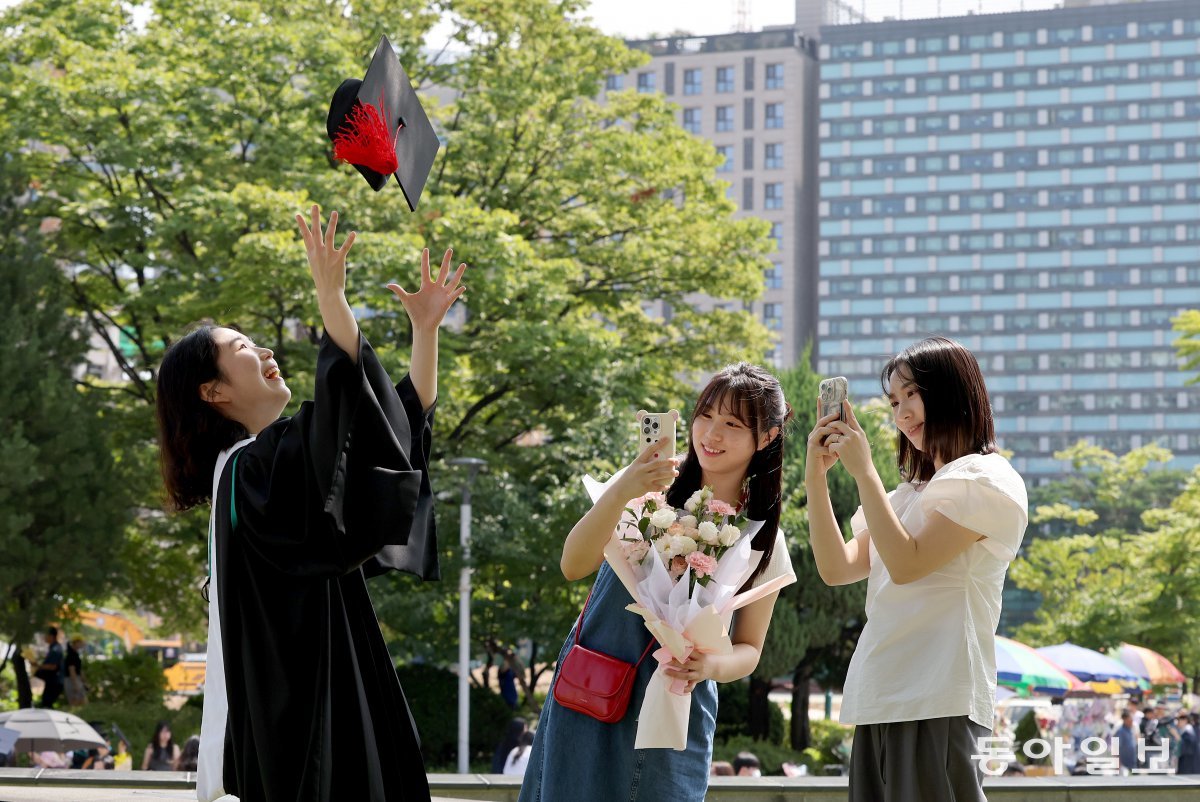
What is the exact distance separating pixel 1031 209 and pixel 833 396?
132m

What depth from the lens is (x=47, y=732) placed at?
531 inches

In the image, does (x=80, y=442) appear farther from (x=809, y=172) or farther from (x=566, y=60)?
(x=809, y=172)

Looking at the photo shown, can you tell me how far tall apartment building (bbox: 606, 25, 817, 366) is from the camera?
115875 mm

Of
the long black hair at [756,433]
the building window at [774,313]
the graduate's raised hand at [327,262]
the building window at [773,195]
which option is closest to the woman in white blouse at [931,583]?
the long black hair at [756,433]

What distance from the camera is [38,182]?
21.0m

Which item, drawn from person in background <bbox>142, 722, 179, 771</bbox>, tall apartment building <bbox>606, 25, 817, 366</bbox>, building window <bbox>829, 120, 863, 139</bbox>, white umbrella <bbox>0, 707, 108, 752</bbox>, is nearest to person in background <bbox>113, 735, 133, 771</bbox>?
white umbrella <bbox>0, 707, 108, 752</bbox>

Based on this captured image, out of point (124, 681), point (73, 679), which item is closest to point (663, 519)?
point (73, 679)

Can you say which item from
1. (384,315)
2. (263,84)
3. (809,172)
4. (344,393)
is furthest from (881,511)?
(809,172)

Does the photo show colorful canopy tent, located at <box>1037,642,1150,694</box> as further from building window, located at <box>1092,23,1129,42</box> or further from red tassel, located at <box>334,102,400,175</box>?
building window, located at <box>1092,23,1129,42</box>

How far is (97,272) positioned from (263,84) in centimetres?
423

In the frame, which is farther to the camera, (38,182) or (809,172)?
(809,172)

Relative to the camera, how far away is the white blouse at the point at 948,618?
10.9ft

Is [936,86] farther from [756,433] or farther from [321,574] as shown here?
[321,574]

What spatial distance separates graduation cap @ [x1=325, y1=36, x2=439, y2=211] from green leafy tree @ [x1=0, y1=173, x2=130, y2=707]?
16.5 metres
